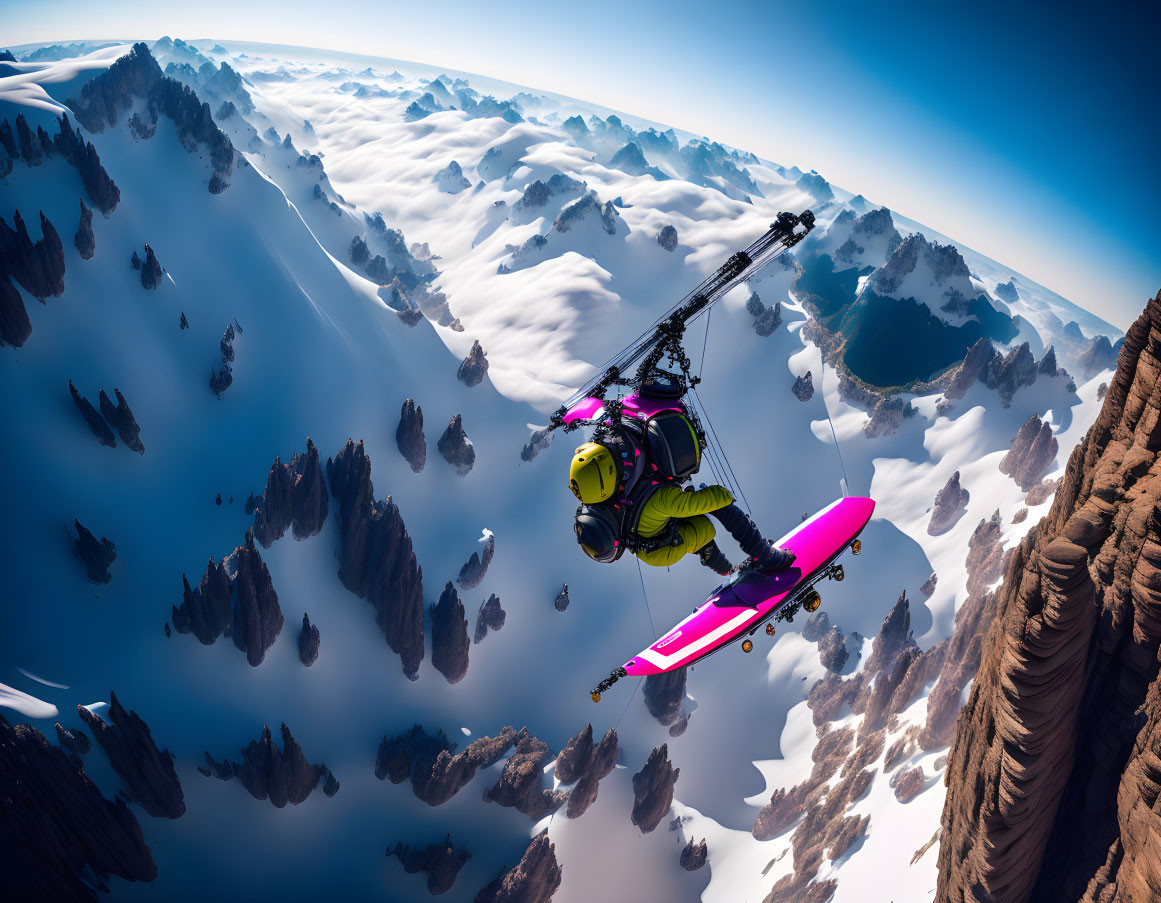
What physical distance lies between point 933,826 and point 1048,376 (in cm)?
6085

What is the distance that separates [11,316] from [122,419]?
9122mm

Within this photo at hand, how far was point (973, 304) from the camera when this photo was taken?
83.2 m

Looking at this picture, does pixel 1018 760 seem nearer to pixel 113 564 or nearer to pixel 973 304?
pixel 113 564

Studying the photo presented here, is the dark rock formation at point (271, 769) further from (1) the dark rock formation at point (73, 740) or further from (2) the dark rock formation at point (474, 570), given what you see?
(2) the dark rock formation at point (474, 570)

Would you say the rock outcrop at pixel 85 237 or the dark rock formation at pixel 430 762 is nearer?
the dark rock formation at pixel 430 762

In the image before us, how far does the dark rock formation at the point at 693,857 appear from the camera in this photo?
35.5 metres

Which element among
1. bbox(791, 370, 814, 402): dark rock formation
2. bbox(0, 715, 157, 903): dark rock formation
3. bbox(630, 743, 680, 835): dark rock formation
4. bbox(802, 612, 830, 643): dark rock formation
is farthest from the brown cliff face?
bbox(791, 370, 814, 402): dark rock formation

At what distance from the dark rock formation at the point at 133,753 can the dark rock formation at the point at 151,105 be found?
2054 inches

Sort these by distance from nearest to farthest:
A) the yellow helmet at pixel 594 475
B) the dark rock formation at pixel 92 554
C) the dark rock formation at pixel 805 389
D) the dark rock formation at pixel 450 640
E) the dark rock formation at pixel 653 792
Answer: the yellow helmet at pixel 594 475 → the dark rock formation at pixel 92 554 → the dark rock formation at pixel 653 792 → the dark rock formation at pixel 450 640 → the dark rock formation at pixel 805 389

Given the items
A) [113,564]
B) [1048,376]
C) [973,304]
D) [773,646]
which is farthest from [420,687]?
[973,304]

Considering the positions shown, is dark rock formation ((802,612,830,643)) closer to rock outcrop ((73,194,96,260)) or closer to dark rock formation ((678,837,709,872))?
dark rock formation ((678,837,709,872))

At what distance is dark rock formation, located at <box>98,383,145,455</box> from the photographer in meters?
36.3

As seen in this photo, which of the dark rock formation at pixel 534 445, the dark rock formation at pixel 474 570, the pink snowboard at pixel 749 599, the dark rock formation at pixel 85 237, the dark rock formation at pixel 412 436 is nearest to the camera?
the pink snowboard at pixel 749 599

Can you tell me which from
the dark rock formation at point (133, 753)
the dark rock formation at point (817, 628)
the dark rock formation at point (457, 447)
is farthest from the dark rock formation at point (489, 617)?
the dark rock formation at point (817, 628)
